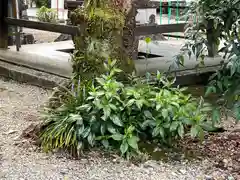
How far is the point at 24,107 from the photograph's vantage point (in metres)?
5.09

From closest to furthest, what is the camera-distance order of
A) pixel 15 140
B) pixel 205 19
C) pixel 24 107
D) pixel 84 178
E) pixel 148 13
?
pixel 84 178, pixel 205 19, pixel 15 140, pixel 24 107, pixel 148 13

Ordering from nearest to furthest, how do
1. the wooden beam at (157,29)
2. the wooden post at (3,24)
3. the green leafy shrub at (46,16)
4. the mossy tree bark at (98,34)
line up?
the mossy tree bark at (98,34), the wooden beam at (157,29), the wooden post at (3,24), the green leafy shrub at (46,16)

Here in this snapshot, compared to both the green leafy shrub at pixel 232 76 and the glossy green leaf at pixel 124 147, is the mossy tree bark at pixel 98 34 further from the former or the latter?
the green leafy shrub at pixel 232 76

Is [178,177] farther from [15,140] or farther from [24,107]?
[24,107]

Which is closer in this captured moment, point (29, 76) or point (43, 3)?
point (29, 76)

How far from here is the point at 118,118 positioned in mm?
3500

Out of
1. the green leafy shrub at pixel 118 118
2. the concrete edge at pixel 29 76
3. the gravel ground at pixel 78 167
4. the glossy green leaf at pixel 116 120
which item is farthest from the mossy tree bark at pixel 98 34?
the concrete edge at pixel 29 76

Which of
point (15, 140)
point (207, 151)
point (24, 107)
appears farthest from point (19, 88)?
point (207, 151)

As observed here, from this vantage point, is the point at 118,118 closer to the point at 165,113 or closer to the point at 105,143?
the point at 105,143

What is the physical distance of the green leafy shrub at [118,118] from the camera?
3.46 m

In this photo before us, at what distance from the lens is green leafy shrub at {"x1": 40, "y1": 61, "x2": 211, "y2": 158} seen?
3457 millimetres

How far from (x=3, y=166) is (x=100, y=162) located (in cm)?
74

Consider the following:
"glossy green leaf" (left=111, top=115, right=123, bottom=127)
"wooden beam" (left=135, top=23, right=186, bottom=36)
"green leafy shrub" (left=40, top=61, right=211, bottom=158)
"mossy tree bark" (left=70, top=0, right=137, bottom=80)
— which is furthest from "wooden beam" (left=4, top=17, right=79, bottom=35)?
→ "glossy green leaf" (left=111, top=115, right=123, bottom=127)

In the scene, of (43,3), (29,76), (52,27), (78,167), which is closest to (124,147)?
(78,167)
